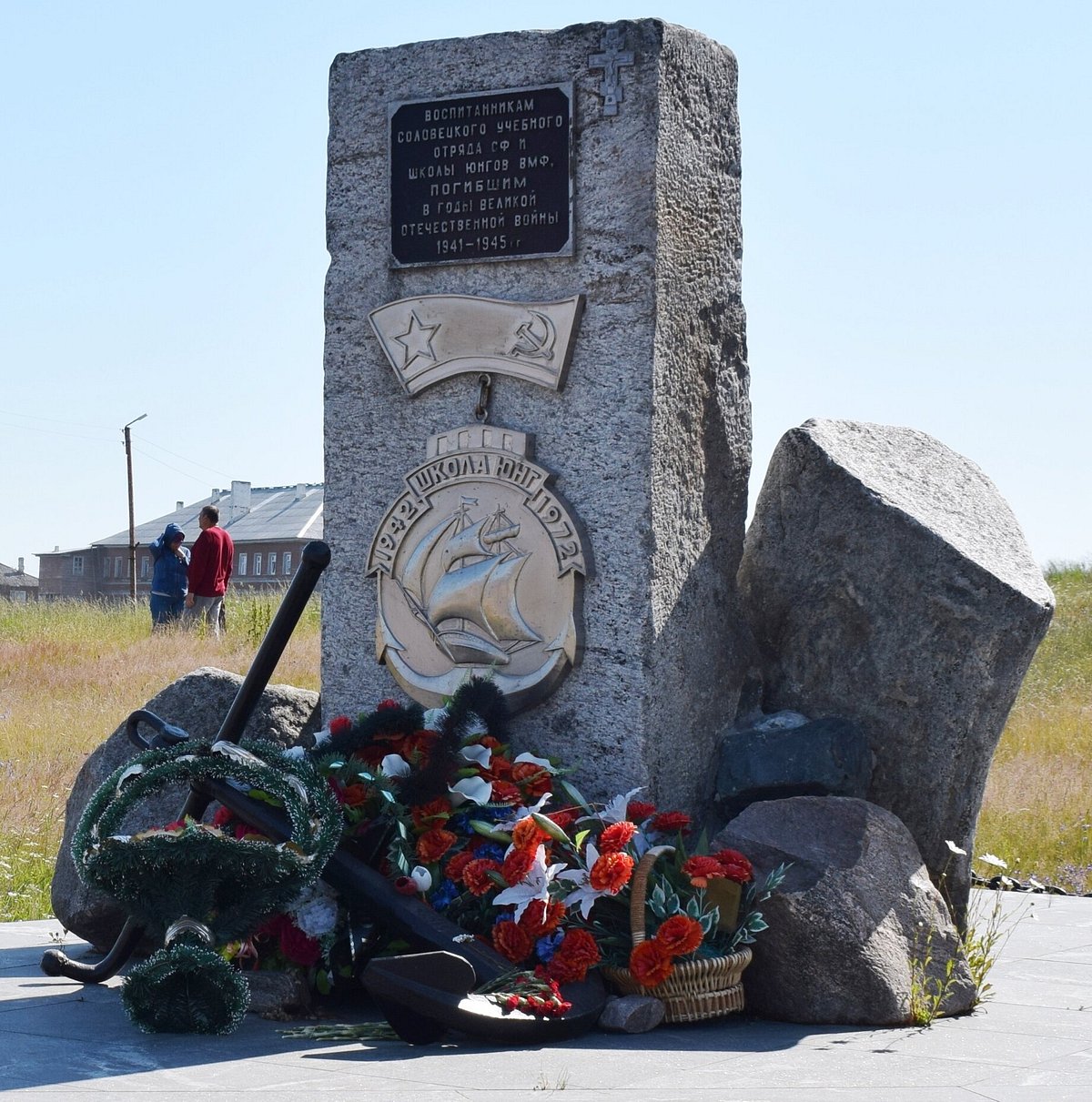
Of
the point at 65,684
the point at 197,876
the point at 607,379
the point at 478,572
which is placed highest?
the point at 607,379

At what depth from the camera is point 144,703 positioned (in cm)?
1009

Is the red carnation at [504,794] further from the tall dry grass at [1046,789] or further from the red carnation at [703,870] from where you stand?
the tall dry grass at [1046,789]

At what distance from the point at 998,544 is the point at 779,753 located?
1.05 metres

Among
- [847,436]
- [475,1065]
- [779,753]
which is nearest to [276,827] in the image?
[475,1065]

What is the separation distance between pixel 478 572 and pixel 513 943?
4.59 ft

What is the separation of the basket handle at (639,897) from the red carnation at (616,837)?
3.0 inches

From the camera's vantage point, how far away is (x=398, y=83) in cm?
527

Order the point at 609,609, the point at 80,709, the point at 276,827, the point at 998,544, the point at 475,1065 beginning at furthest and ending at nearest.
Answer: the point at 80,709 < the point at 998,544 < the point at 609,609 < the point at 276,827 < the point at 475,1065

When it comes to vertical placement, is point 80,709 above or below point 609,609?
below

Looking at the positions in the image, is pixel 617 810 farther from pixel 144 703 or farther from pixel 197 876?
pixel 144 703

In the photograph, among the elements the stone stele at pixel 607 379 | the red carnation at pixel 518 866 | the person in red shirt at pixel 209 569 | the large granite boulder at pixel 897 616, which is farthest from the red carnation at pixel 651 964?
the person in red shirt at pixel 209 569

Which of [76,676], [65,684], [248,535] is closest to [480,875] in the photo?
[65,684]

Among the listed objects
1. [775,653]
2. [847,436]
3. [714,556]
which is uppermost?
[847,436]

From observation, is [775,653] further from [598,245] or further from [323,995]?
[323,995]
